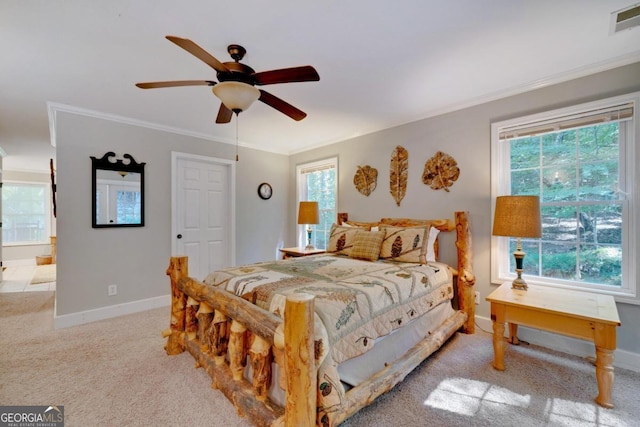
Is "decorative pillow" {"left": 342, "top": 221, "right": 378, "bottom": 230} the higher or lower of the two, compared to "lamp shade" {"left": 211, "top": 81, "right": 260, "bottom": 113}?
lower

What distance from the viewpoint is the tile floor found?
4438mm

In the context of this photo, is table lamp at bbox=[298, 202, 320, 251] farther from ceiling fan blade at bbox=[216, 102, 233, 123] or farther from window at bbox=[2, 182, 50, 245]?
window at bbox=[2, 182, 50, 245]

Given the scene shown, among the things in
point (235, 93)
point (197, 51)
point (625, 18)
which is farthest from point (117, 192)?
point (625, 18)

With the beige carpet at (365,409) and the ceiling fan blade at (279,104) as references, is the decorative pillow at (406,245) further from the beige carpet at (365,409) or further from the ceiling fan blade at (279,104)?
the ceiling fan blade at (279,104)

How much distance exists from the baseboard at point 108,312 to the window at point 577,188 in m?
4.00

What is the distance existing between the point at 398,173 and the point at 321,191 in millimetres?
1511

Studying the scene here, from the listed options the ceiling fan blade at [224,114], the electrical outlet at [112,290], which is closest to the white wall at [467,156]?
the ceiling fan blade at [224,114]

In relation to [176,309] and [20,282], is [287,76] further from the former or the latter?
[20,282]

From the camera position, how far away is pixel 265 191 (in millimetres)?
4691

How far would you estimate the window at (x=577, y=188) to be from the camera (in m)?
2.15

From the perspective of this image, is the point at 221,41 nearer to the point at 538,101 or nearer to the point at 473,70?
the point at 473,70

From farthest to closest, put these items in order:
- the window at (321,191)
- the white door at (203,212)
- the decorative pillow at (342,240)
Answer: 1. the window at (321,191)
2. the white door at (203,212)
3. the decorative pillow at (342,240)

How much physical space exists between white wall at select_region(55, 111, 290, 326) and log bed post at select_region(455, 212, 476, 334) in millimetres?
3460

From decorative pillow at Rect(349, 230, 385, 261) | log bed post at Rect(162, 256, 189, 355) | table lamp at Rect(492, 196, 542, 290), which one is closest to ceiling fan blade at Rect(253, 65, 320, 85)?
log bed post at Rect(162, 256, 189, 355)
